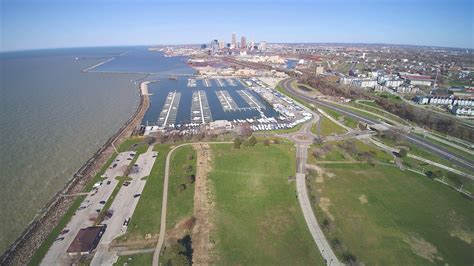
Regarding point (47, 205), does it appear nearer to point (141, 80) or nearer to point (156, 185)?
point (156, 185)

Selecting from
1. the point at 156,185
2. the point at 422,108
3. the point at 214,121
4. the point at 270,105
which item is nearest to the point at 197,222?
the point at 156,185

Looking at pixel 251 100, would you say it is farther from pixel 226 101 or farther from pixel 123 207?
pixel 123 207

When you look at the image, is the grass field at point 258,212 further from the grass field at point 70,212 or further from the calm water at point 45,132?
the calm water at point 45,132

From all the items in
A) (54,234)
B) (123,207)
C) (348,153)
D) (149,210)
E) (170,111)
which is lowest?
(54,234)

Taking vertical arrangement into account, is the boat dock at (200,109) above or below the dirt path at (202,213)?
above

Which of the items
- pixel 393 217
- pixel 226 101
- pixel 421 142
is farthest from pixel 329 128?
pixel 226 101

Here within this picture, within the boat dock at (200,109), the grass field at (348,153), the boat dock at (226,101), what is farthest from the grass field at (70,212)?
the grass field at (348,153)
